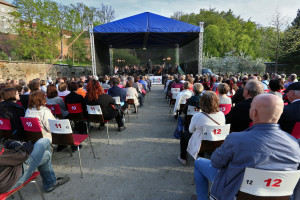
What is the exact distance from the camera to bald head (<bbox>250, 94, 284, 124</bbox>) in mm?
1156

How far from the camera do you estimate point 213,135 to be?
225cm

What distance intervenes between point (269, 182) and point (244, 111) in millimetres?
1428

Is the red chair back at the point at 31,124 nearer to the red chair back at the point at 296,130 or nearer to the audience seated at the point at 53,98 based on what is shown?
the audience seated at the point at 53,98

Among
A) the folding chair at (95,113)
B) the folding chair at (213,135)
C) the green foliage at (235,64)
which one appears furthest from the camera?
the green foliage at (235,64)

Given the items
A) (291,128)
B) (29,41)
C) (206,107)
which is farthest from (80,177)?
(29,41)

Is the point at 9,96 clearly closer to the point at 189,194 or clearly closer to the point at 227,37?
the point at 189,194

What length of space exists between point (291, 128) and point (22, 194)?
3.68m

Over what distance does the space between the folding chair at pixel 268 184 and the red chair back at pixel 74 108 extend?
3.48 metres

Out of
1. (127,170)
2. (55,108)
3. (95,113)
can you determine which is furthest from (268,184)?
(55,108)

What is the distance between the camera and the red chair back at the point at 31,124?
246 cm

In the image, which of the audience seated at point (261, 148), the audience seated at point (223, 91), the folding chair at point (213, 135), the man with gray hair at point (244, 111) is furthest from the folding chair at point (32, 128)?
the audience seated at point (223, 91)

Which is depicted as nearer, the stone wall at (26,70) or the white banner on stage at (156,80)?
the stone wall at (26,70)

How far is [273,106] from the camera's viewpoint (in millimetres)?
1158

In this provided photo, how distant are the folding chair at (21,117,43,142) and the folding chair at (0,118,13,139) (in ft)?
1.18
